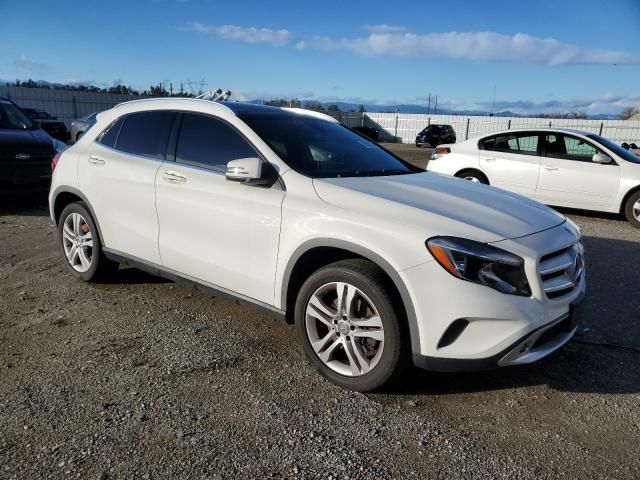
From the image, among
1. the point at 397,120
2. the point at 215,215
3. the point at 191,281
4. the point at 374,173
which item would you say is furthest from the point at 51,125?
the point at 397,120

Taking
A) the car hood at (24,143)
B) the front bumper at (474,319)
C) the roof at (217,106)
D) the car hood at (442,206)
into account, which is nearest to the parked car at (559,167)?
the roof at (217,106)

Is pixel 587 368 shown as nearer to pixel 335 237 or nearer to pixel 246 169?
pixel 335 237

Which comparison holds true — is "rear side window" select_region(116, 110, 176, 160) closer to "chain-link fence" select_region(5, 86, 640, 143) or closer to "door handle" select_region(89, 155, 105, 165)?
"door handle" select_region(89, 155, 105, 165)

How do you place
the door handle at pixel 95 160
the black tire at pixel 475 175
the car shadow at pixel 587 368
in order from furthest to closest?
the black tire at pixel 475 175 → the door handle at pixel 95 160 → the car shadow at pixel 587 368

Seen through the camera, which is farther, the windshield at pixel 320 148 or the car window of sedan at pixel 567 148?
the car window of sedan at pixel 567 148

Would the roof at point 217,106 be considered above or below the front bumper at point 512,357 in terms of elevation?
above

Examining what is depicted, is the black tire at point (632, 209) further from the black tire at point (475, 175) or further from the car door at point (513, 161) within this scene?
the black tire at point (475, 175)

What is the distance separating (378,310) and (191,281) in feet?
5.46

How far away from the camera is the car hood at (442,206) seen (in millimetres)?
2885

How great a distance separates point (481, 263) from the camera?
2.75 meters

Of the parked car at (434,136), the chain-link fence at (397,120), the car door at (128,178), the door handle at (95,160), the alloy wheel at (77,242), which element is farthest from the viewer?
the parked car at (434,136)

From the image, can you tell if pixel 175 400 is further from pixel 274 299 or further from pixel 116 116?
pixel 116 116

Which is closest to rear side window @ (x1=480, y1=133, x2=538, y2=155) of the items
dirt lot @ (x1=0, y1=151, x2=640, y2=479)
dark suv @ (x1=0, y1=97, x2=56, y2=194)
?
dirt lot @ (x1=0, y1=151, x2=640, y2=479)

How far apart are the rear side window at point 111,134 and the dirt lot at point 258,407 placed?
142cm
